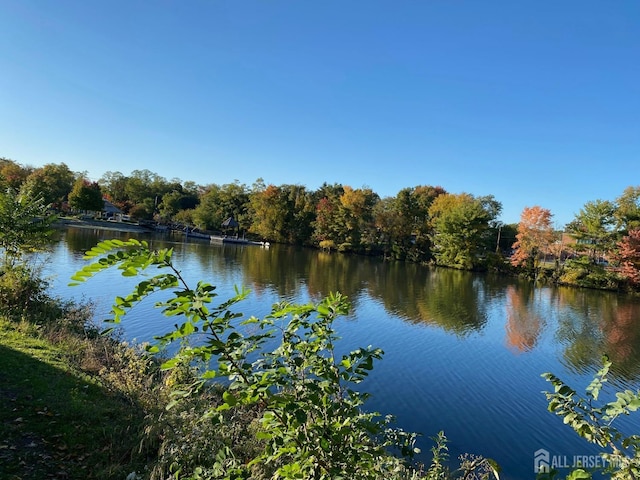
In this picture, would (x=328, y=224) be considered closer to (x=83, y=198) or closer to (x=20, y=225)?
(x=83, y=198)

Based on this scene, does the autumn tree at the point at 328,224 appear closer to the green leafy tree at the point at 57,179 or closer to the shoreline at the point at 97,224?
the shoreline at the point at 97,224

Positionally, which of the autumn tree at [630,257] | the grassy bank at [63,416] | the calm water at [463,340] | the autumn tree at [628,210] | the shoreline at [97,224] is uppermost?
the autumn tree at [628,210]

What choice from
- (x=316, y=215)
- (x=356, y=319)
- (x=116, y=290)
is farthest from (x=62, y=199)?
(x=356, y=319)

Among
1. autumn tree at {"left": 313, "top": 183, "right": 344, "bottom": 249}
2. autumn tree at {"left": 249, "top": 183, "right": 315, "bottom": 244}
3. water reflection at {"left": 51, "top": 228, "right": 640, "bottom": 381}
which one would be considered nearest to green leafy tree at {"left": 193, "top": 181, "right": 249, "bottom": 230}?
autumn tree at {"left": 249, "top": 183, "right": 315, "bottom": 244}

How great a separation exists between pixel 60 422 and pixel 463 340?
12.1 meters

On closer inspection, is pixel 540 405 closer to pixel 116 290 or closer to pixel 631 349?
pixel 631 349

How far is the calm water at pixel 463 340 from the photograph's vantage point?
7315 millimetres

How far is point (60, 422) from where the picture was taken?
404cm

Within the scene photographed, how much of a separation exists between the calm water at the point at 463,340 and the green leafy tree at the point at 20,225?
934 millimetres

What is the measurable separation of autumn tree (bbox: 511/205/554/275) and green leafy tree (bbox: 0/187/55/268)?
1431 inches

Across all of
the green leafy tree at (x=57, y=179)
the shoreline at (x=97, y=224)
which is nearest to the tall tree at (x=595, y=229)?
the shoreline at (x=97, y=224)

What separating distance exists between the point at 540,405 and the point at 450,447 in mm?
3283

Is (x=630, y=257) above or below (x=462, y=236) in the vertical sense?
below

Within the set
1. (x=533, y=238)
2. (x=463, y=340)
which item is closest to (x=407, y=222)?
(x=533, y=238)
